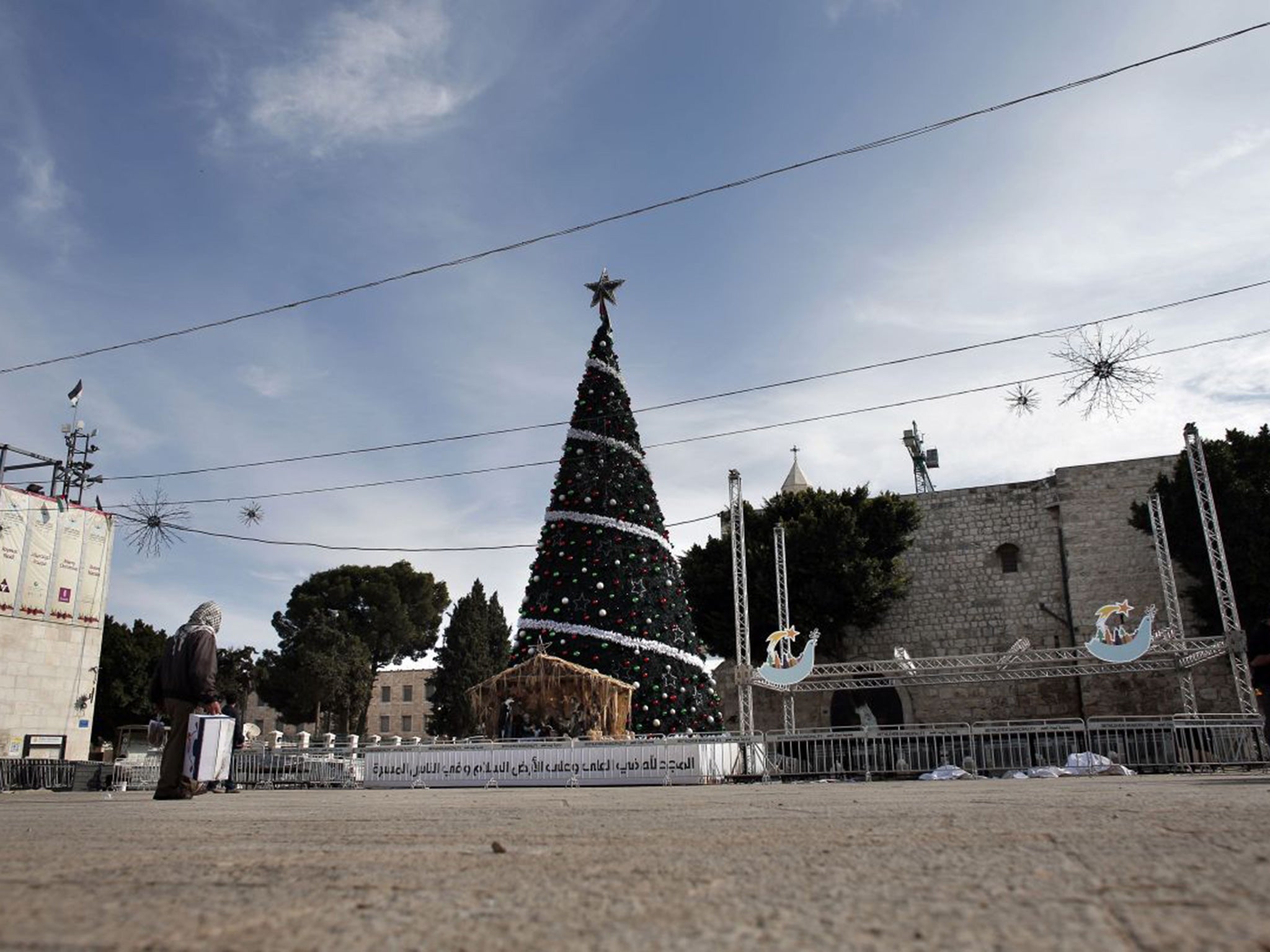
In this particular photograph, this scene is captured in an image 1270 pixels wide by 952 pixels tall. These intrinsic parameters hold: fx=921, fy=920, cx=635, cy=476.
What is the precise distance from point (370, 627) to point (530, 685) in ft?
93.8

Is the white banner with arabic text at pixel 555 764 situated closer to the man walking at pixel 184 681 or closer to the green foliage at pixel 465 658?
the man walking at pixel 184 681

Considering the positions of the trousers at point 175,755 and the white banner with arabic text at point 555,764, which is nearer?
the trousers at point 175,755

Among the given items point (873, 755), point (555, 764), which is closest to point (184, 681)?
point (555, 764)

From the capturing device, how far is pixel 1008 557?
2527 cm

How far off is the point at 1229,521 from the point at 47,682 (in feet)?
84.6

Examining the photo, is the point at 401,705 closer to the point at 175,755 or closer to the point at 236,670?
the point at 236,670

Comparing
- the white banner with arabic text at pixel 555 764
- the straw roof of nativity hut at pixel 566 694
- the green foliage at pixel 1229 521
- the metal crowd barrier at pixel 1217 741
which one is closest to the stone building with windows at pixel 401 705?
the straw roof of nativity hut at pixel 566 694

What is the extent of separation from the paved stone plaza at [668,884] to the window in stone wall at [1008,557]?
74.1 feet

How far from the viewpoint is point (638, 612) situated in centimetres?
1714

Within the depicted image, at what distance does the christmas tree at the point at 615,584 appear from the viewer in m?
16.8

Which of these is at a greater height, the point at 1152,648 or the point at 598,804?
the point at 1152,648

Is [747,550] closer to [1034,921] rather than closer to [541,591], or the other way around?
[541,591]

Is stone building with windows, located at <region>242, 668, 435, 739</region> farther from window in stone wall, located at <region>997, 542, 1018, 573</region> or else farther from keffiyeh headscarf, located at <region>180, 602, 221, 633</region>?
keffiyeh headscarf, located at <region>180, 602, 221, 633</region>

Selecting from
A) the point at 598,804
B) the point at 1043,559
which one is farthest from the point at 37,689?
the point at 1043,559
